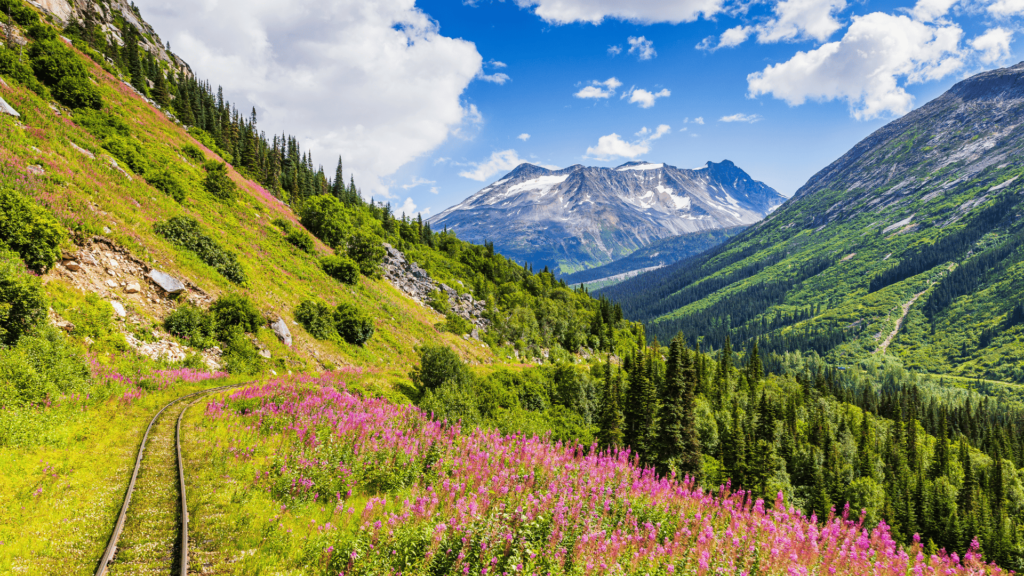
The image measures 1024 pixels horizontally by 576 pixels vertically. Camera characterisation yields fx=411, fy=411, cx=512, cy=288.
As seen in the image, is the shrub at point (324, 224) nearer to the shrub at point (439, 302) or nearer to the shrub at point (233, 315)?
the shrub at point (439, 302)

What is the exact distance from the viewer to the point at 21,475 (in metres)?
8.84

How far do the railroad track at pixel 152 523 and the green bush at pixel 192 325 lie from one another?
1552 centimetres

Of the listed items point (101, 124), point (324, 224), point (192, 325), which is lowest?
point (192, 325)

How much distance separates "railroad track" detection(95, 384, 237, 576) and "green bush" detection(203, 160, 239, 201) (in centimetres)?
4885

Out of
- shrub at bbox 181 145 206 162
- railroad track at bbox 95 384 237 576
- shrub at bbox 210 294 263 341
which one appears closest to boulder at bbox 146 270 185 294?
shrub at bbox 210 294 263 341

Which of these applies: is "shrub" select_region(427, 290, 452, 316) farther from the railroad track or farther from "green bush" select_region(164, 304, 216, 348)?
the railroad track

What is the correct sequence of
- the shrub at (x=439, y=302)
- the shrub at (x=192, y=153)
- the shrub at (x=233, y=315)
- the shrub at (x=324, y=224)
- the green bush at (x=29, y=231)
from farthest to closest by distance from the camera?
the shrub at (x=439, y=302) < the shrub at (x=324, y=224) < the shrub at (x=192, y=153) < the shrub at (x=233, y=315) < the green bush at (x=29, y=231)

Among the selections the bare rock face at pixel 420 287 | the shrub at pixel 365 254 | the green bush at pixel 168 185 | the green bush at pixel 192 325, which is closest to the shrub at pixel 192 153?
the green bush at pixel 168 185

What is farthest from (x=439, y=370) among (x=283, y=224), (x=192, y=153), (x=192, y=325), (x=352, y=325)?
(x=192, y=153)

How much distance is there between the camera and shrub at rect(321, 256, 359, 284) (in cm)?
5259

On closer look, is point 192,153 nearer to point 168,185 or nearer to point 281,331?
point 168,185

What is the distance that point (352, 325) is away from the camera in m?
38.4

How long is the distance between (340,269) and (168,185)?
18.8m

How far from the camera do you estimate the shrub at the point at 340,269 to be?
5259 cm
